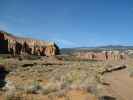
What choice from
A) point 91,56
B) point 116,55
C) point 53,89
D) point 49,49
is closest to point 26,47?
point 49,49

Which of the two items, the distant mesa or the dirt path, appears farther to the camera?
the distant mesa

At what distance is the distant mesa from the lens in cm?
8494

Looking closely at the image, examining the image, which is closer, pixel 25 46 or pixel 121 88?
pixel 121 88

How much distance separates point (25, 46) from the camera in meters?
90.5

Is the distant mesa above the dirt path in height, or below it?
above

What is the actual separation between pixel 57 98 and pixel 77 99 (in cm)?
90

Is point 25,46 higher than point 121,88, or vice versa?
point 25,46

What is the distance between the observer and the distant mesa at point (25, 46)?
84938mm

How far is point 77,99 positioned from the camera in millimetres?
12000

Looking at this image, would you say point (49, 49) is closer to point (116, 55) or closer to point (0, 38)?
point (0, 38)

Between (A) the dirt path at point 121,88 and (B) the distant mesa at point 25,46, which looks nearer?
(A) the dirt path at point 121,88

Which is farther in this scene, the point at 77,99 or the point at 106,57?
the point at 106,57

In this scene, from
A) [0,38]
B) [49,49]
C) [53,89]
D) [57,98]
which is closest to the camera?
[57,98]

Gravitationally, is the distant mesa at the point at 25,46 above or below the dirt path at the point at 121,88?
above
